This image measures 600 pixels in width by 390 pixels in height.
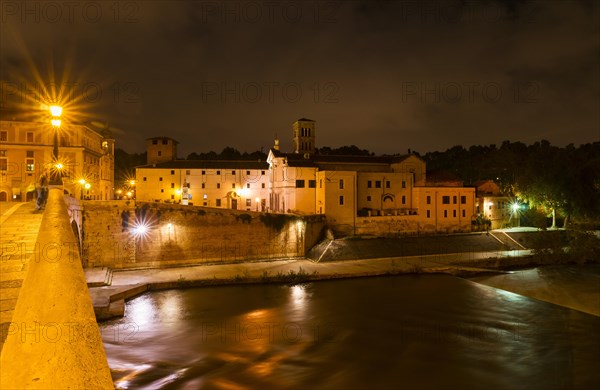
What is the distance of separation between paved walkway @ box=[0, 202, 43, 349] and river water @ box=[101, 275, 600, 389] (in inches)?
253

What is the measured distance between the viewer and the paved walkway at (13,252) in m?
3.48

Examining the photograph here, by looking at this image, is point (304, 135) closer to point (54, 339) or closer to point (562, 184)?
point (562, 184)

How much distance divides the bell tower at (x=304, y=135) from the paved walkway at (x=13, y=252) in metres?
32.5

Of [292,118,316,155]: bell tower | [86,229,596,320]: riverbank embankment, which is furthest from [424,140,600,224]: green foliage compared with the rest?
[292,118,316,155]: bell tower

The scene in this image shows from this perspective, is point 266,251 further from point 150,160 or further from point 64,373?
point 64,373

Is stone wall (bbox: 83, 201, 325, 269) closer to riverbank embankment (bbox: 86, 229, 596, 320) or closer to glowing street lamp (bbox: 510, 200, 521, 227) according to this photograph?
riverbank embankment (bbox: 86, 229, 596, 320)

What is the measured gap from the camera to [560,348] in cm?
1520

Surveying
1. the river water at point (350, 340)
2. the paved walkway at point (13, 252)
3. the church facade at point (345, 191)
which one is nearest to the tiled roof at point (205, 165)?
the church facade at point (345, 191)

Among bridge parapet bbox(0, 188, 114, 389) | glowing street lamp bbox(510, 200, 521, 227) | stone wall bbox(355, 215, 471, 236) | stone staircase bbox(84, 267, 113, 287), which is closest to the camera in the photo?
bridge parapet bbox(0, 188, 114, 389)

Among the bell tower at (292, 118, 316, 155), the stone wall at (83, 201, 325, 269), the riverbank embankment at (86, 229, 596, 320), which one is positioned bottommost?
the riverbank embankment at (86, 229, 596, 320)

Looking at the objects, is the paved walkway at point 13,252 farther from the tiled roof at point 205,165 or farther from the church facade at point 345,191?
the tiled roof at point 205,165

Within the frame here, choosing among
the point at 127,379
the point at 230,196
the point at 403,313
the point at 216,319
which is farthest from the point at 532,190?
the point at 127,379

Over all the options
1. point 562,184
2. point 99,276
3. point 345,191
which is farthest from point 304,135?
point 99,276

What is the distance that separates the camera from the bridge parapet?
6.58 ft
